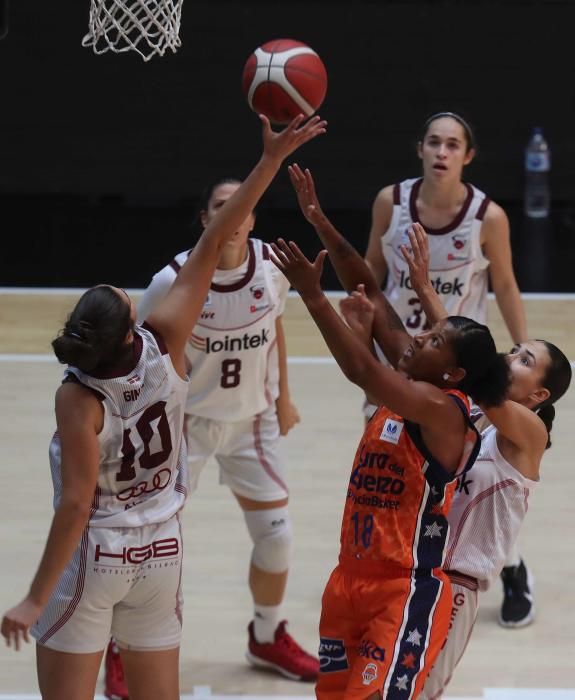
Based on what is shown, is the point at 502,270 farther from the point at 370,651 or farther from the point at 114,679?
the point at 370,651

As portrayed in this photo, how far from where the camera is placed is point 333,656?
10.8 ft

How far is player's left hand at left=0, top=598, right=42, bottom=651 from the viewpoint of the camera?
2988 mm

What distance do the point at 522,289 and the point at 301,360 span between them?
2502mm

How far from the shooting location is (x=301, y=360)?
26.3ft

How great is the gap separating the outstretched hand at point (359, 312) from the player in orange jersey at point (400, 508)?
302mm

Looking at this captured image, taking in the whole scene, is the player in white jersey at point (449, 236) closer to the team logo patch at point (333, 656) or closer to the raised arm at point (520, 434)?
the raised arm at point (520, 434)

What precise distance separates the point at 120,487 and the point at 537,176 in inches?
389

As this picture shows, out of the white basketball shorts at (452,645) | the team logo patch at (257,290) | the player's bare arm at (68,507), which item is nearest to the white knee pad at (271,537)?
the team logo patch at (257,290)

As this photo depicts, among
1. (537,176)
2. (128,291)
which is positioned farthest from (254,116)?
(128,291)

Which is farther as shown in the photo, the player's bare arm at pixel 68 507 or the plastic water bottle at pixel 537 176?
the plastic water bottle at pixel 537 176

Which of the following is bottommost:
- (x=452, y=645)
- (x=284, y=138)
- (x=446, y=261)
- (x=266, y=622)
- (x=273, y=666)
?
(x=273, y=666)

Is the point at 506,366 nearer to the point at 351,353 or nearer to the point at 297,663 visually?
the point at 351,353

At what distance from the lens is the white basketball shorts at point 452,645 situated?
11.6 feet

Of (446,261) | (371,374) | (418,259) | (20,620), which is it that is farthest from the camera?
(446,261)
